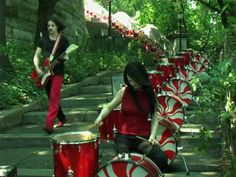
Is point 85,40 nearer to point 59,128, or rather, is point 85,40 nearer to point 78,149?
point 59,128

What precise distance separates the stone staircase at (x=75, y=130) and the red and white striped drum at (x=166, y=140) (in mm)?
302

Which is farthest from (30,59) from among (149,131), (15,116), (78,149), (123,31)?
(123,31)

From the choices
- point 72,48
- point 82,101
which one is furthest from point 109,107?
point 82,101

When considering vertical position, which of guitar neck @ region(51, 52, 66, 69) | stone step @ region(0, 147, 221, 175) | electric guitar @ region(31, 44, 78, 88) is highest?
guitar neck @ region(51, 52, 66, 69)

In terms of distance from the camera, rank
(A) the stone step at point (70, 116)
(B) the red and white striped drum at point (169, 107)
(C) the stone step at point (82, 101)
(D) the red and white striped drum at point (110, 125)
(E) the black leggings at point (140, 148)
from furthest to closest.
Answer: (C) the stone step at point (82, 101), (A) the stone step at point (70, 116), (B) the red and white striped drum at point (169, 107), (D) the red and white striped drum at point (110, 125), (E) the black leggings at point (140, 148)

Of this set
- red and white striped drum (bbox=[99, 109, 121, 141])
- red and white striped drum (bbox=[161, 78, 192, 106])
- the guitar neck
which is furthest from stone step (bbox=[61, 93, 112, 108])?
red and white striped drum (bbox=[99, 109, 121, 141])

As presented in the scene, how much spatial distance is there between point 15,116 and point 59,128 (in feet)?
2.91

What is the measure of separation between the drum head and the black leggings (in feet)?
2.18

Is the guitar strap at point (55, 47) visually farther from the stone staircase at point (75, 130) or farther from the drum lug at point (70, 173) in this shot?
the drum lug at point (70, 173)

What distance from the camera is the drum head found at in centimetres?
455

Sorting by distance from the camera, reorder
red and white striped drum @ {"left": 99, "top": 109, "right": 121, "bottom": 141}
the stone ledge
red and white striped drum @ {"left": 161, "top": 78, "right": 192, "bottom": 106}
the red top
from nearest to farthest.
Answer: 1. the red top
2. red and white striped drum @ {"left": 99, "top": 109, "right": 121, "bottom": 141}
3. the stone ledge
4. red and white striped drum @ {"left": 161, "top": 78, "right": 192, "bottom": 106}

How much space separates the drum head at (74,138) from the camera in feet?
14.9

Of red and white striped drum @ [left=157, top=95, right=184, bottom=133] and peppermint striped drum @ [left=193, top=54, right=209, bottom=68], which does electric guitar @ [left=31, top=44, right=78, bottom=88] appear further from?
peppermint striped drum @ [left=193, top=54, right=209, bottom=68]

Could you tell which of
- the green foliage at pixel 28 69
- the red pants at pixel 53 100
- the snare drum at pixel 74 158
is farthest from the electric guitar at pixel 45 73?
the snare drum at pixel 74 158
